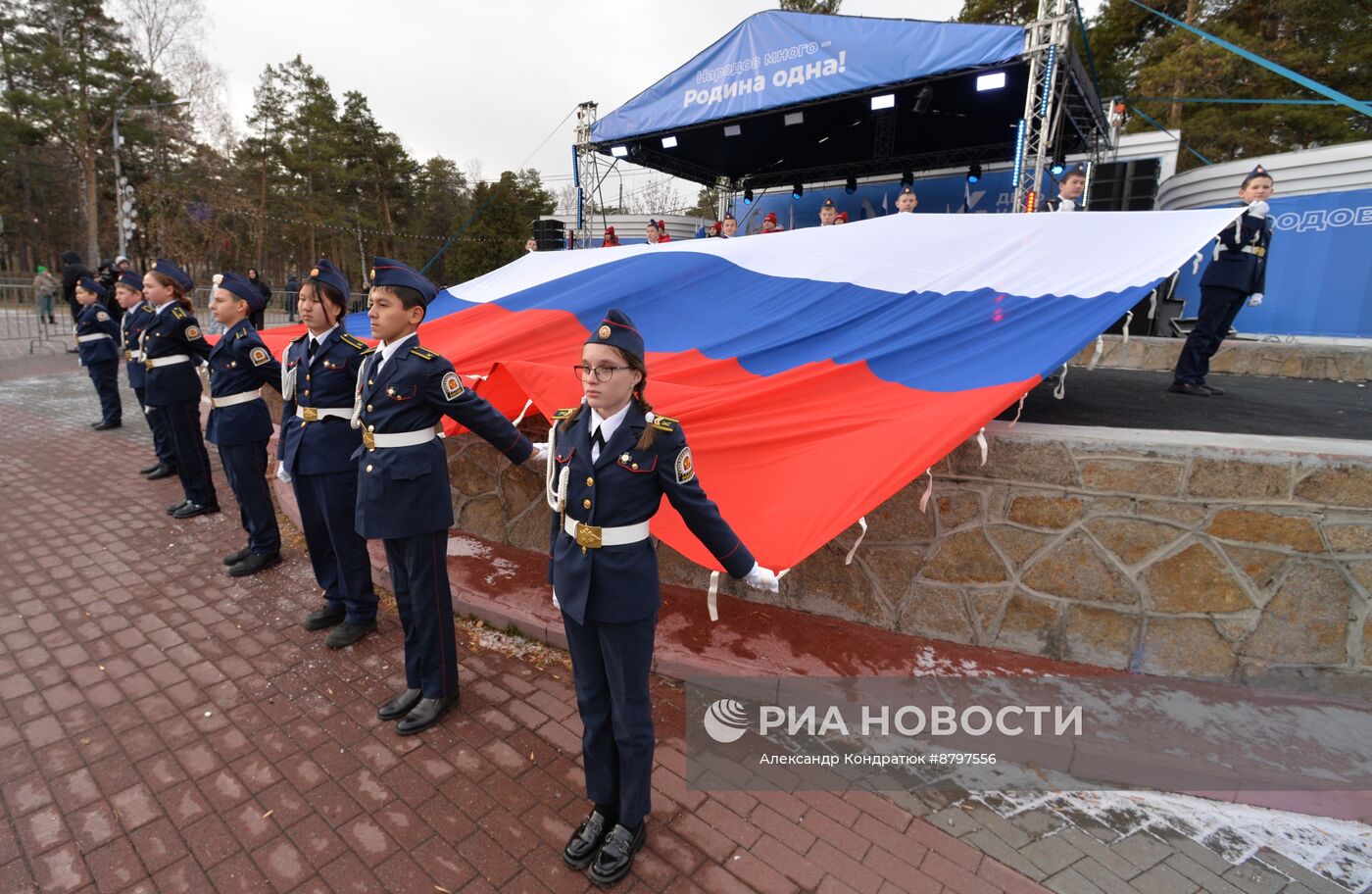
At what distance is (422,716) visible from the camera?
273 cm

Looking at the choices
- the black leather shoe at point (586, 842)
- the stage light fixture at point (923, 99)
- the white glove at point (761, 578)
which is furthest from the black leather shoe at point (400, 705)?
the stage light fixture at point (923, 99)

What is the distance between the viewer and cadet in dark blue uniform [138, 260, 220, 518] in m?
4.86

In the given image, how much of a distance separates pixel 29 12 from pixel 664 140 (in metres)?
32.7

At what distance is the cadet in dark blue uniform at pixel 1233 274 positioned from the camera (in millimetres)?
4723

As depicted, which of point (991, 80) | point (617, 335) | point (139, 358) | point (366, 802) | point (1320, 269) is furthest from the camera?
point (1320, 269)

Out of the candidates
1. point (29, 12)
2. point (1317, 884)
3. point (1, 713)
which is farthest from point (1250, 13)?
point (29, 12)

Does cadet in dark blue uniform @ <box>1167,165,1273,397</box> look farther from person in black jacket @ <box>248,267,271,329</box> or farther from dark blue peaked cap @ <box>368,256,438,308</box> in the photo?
person in black jacket @ <box>248,267,271,329</box>

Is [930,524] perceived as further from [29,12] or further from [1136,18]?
[29,12]

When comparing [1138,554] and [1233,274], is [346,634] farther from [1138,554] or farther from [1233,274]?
[1233,274]

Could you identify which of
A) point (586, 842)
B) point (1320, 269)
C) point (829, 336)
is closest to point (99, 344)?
point (829, 336)

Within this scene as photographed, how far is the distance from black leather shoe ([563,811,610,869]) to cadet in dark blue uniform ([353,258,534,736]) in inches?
36.9

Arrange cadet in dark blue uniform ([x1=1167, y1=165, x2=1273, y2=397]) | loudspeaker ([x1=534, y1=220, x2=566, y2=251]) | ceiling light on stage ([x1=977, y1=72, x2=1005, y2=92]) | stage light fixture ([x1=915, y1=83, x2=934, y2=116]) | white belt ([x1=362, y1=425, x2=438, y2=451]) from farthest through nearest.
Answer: loudspeaker ([x1=534, y1=220, x2=566, y2=251]), stage light fixture ([x1=915, y1=83, x2=934, y2=116]), ceiling light on stage ([x1=977, y1=72, x2=1005, y2=92]), cadet in dark blue uniform ([x1=1167, y1=165, x2=1273, y2=397]), white belt ([x1=362, y1=425, x2=438, y2=451])

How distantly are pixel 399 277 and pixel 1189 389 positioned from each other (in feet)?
19.0

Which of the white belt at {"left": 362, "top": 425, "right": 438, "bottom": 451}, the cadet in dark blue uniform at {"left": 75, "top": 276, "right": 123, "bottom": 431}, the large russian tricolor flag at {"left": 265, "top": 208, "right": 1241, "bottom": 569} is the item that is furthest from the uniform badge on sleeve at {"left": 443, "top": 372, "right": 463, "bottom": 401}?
the cadet in dark blue uniform at {"left": 75, "top": 276, "right": 123, "bottom": 431}
